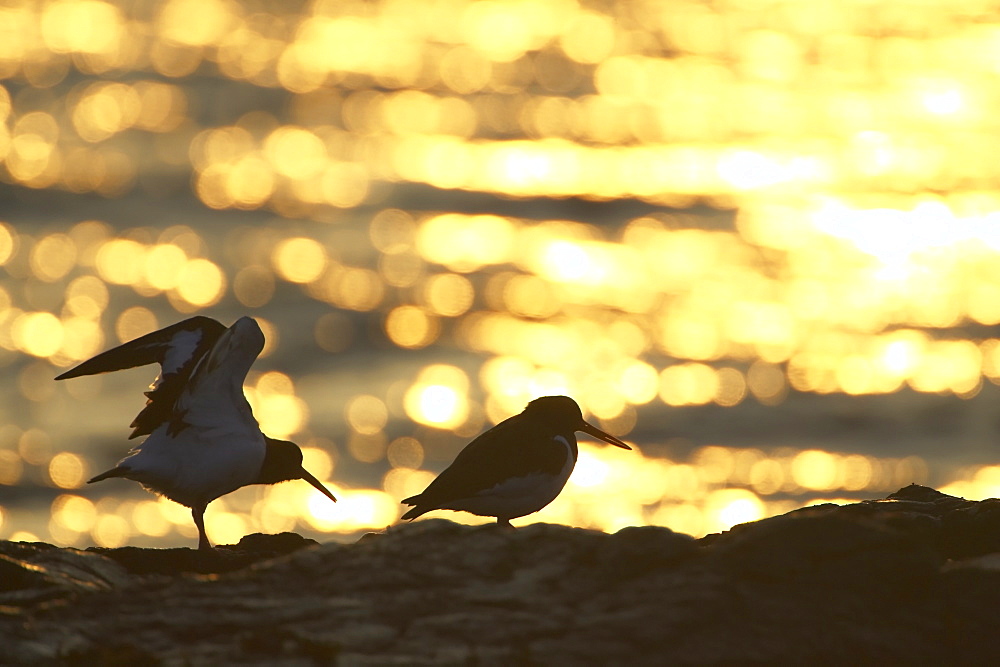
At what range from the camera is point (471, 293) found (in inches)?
1753

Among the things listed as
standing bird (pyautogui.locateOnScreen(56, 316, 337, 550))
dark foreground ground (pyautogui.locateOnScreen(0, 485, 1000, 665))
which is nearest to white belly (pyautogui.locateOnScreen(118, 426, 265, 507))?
standing bird (pyautogui.locateOnScreen(56, 316, 337, 550))

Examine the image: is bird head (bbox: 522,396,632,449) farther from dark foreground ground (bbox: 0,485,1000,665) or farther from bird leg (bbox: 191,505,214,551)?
dark foreground ground (bbox: 0,485,1000,665)

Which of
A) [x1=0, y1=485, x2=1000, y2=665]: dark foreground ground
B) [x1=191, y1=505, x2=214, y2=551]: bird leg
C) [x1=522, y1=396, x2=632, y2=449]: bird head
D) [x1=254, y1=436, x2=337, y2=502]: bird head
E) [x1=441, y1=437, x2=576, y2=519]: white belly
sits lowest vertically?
[x1=0, y1=485, x2=1000, y2=665]: dark foreground ground

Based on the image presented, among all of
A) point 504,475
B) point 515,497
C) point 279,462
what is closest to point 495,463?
point 504,475

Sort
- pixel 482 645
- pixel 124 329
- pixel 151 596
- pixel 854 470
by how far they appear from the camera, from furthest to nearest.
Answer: pixel 124 329 → pixel 854 470 → pixel 151 596 → pixel 482 645

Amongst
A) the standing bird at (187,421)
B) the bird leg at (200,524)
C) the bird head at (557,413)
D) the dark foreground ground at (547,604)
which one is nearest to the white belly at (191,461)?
the standing bird at (187,421)

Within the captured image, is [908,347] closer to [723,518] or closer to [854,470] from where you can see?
[854,470]

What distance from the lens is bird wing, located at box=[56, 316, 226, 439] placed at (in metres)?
12.8

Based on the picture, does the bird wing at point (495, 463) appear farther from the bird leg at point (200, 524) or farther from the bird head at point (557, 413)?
the bird leg at point (200, 524)

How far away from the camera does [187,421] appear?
12805 millimetres

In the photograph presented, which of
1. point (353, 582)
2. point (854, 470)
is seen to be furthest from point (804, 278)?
point (353, 582)

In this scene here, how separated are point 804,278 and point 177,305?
19.2m

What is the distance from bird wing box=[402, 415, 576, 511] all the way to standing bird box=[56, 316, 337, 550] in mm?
1680

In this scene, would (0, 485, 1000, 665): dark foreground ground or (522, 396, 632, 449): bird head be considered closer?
(0, 485, 1000, 665): dark foreground ground
